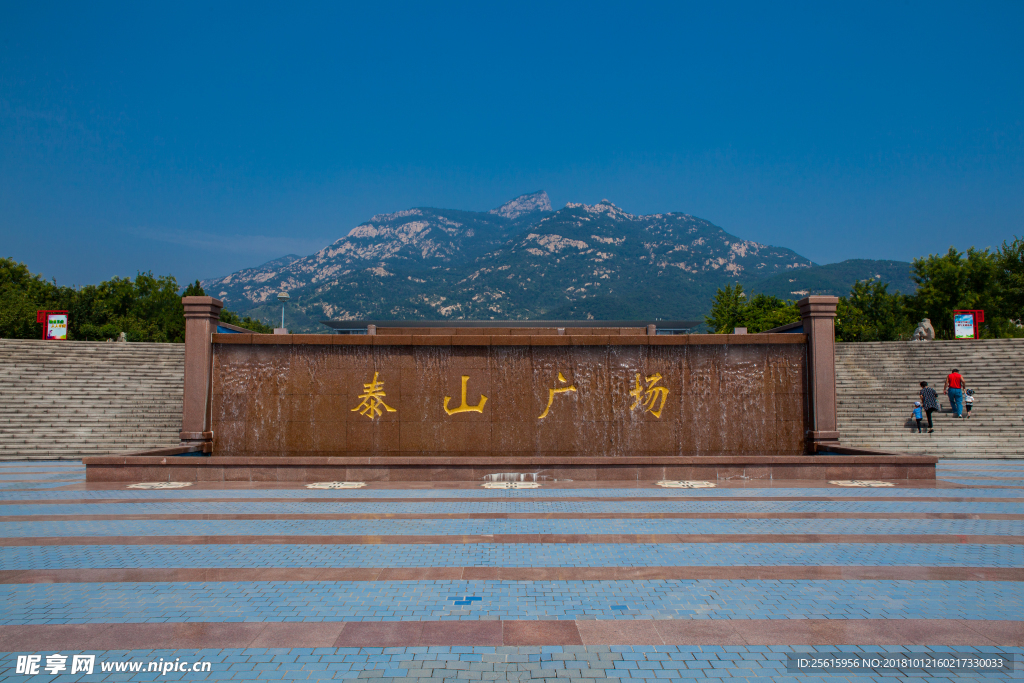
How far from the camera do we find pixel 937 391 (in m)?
21.3

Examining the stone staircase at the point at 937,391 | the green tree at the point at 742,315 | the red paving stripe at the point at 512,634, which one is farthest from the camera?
the green tree at the point at 742,315

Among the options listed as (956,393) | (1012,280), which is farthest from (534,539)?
(1012,280)

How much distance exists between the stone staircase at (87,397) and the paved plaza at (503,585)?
323 inches

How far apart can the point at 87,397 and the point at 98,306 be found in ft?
139

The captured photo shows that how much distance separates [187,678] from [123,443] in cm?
1658

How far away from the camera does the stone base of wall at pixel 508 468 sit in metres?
11.8

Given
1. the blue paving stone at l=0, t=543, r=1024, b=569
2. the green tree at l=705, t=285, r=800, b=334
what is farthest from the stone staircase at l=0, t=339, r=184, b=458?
the green tree at l=705, t=285, r=800, b=334

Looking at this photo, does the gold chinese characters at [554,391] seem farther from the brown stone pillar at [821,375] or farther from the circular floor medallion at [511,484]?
the brown stone pillar at [821,375]

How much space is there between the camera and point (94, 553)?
7168 mm

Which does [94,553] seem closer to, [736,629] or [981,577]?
[736,629]

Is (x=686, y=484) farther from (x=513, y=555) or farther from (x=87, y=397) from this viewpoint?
(x=87, y=397)

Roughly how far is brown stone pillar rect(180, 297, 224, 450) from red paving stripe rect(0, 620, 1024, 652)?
9.39m

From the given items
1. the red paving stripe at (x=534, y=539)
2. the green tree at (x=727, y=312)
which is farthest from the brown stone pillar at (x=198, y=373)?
the green tree at (x=727, y=312)

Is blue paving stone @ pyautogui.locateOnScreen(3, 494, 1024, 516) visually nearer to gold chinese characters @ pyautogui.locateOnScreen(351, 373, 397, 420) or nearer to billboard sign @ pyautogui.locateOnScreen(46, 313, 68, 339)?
gold chinese characters @ pyautogui.locateOnScreen(351, 373, 397, 420)
